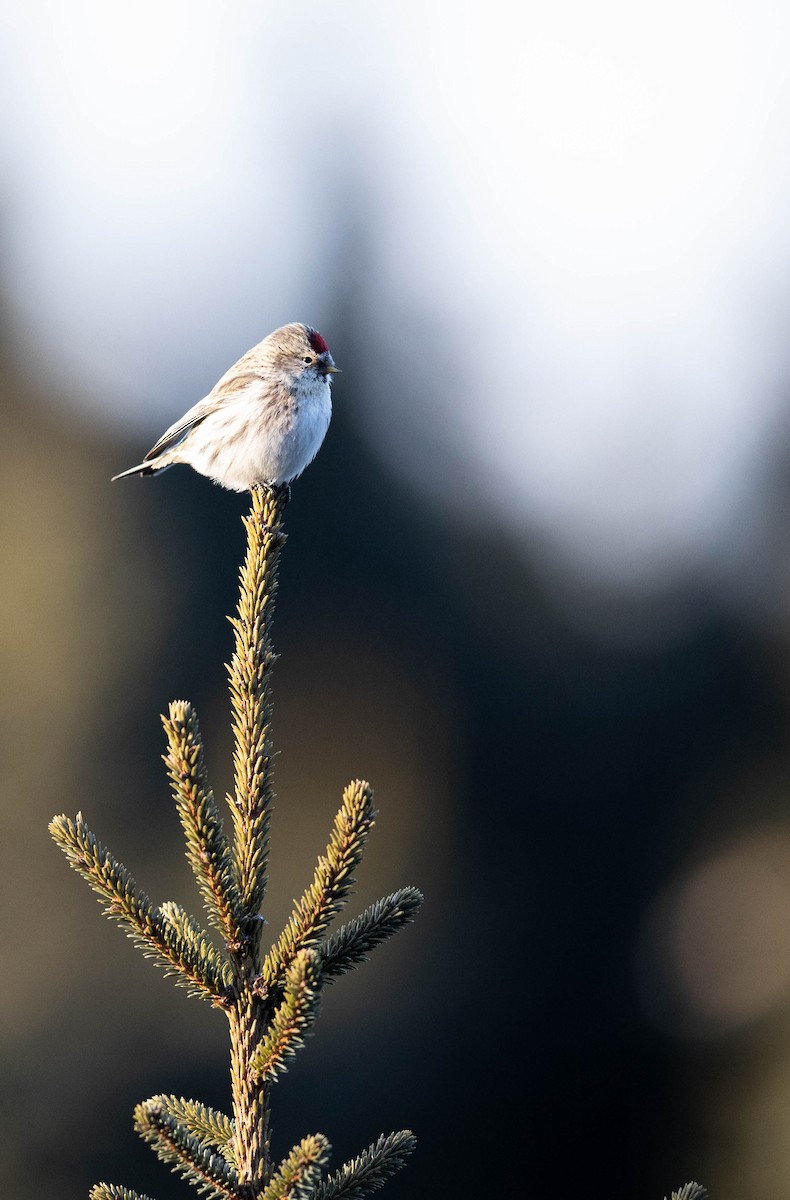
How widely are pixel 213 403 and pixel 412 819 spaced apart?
10.9 metres

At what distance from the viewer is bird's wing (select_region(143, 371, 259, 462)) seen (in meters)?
4.87

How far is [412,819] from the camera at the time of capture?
1509 cm

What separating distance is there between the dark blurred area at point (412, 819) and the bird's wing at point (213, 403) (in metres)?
7.62

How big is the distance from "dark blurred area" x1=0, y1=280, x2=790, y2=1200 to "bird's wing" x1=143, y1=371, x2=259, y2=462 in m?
7.62

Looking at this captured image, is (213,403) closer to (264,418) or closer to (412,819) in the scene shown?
(264,418)

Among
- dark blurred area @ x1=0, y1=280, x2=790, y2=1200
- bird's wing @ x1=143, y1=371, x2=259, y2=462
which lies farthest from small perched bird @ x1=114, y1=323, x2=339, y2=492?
dark blurred area @ x1=0, y1=280, x2=790, y2=1200

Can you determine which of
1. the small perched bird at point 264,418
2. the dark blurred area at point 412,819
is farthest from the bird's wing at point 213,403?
the dark blurred area at point 412,819

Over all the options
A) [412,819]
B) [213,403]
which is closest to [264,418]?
[213,403]

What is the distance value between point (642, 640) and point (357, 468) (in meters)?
5.15

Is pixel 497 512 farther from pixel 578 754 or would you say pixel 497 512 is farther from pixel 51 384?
pixel 51 384

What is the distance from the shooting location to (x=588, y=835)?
14.5 metres

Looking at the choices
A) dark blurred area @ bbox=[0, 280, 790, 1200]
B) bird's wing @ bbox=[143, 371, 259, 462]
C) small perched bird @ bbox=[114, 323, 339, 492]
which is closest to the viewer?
small perched bird @ bbox=[114, 323, 339, 492]

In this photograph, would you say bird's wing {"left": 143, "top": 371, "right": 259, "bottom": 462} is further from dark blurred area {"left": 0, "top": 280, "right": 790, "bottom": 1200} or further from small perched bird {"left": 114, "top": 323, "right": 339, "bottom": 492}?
dark blurred area {"left": 0, "top": 280, "right": 790, "bottom": 1200}

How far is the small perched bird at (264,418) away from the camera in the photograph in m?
4.46
